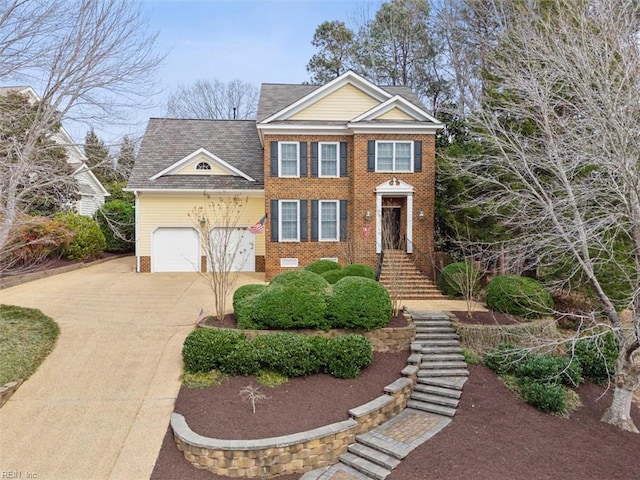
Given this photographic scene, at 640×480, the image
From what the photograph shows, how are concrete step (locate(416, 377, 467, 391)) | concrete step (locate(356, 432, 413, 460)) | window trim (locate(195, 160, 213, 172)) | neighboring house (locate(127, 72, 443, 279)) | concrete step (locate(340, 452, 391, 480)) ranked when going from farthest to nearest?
1. window trim (locate(195, 160, 213, 172))
2. neighboring house (locate(127, 72, 443, 279))
3. concrete step (locate(416, 377, 467, 391))
4. concrete step (locate(356, 432, 413, 460))
5. concrete step (locate(340, 452, 391, 480))

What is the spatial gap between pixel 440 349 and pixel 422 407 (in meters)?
1.85

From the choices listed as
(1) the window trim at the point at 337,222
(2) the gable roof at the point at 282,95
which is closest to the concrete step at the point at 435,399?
(1) the window trim at the point at 337,222

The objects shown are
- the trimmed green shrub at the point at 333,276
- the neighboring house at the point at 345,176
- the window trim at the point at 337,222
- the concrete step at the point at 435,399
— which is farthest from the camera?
the window trim at the point at 337,222

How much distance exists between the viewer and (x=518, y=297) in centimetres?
1085

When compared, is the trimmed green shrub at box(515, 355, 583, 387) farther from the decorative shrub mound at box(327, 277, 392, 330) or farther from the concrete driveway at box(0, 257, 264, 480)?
the concrete driveway at box(0, 257, 264, 480)

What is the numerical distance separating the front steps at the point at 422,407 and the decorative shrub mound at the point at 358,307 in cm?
119

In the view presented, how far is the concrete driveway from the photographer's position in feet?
20.0

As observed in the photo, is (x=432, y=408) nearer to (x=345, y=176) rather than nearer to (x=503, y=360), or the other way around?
(x=503, y=360)

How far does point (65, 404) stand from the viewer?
287 inches

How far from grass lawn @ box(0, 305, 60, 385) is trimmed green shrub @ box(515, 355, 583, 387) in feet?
35.3

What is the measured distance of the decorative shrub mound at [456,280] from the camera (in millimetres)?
12242

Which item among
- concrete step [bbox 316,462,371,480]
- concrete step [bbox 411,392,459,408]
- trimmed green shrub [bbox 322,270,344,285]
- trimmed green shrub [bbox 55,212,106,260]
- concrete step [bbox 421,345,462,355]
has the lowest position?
concrete step [bbox 316,462,371,480]

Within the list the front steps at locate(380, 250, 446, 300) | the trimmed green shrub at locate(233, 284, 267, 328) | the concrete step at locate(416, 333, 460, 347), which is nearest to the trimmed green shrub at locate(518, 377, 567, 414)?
the concrete step at locate(416, 333, 460, 347)

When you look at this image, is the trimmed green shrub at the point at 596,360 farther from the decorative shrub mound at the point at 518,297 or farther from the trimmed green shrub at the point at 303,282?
the trimmed green shrub at the point at 303,282
